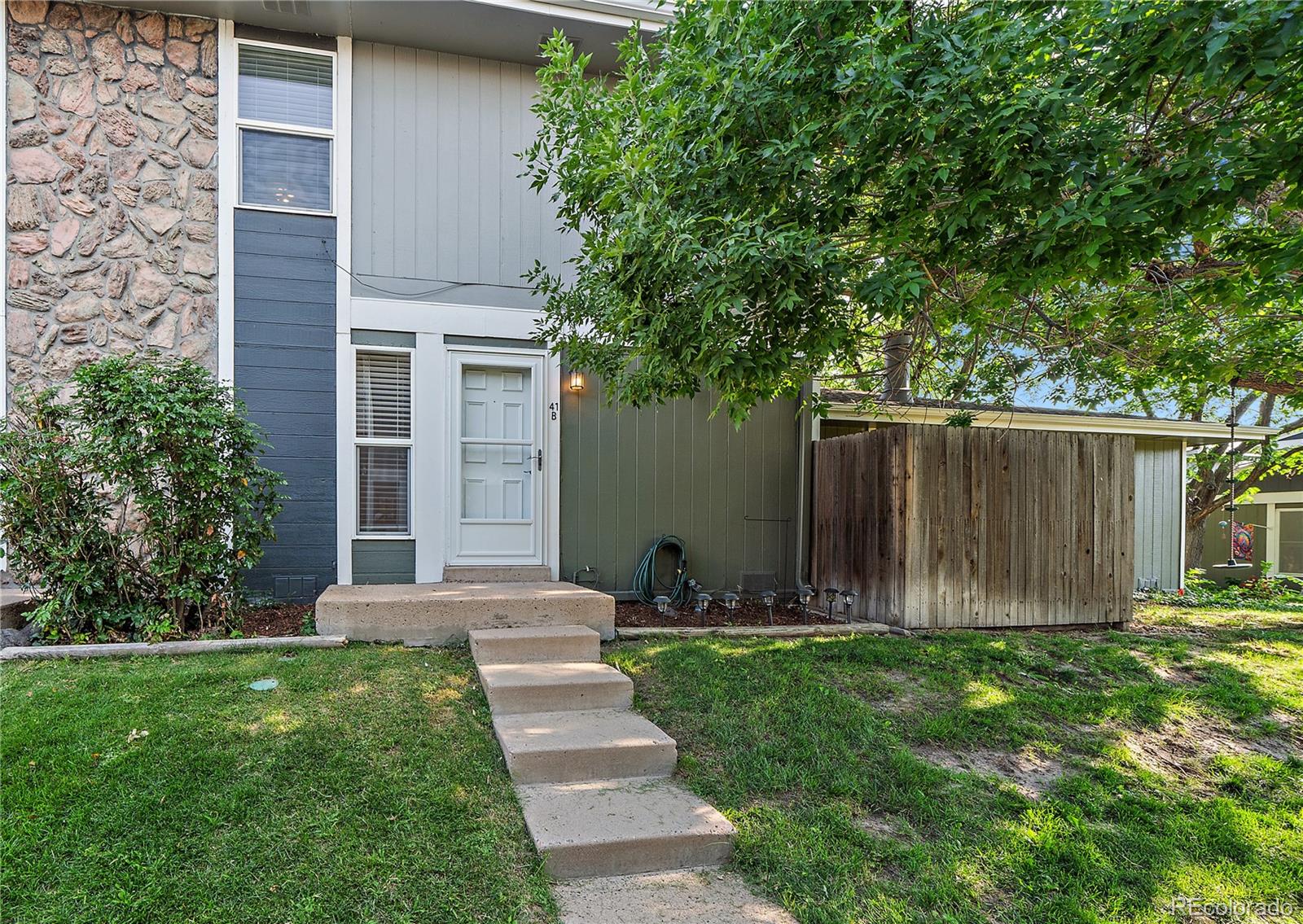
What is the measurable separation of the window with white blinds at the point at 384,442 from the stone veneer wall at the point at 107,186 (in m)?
1.20

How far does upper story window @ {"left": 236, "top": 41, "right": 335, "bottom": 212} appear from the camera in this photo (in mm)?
5559

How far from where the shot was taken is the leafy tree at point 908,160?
2.73 metres

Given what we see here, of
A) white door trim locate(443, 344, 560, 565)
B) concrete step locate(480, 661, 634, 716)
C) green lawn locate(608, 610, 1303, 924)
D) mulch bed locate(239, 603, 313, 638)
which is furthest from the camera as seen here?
white door trim locate(443, 344, 560, 565)

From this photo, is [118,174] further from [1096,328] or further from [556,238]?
[1096,328]

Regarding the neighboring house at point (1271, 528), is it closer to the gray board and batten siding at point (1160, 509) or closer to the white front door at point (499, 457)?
the gray board and batten siding at point (1160, 509)

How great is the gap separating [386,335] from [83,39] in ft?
10.3

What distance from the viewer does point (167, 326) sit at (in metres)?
5.46

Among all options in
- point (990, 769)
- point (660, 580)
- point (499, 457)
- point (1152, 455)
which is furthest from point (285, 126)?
point (1152, 455)

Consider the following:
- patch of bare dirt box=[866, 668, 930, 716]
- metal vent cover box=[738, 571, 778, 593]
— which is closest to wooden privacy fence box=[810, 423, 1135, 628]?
metal vent cover box=[738, 571, 778, 593]

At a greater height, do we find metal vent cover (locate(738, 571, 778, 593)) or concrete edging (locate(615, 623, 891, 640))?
metal vent cover (locate(738, 571, 778, 593))

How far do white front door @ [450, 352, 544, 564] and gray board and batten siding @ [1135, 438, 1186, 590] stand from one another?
29.1 ft

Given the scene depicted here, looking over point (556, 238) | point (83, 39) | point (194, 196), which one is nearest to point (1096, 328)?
point (556, 238)

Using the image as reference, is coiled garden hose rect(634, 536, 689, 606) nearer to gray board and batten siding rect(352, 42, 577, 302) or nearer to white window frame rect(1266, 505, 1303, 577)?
gray board and batten siding rect(352, 42, 577, 302)

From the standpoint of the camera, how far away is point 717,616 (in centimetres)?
605
